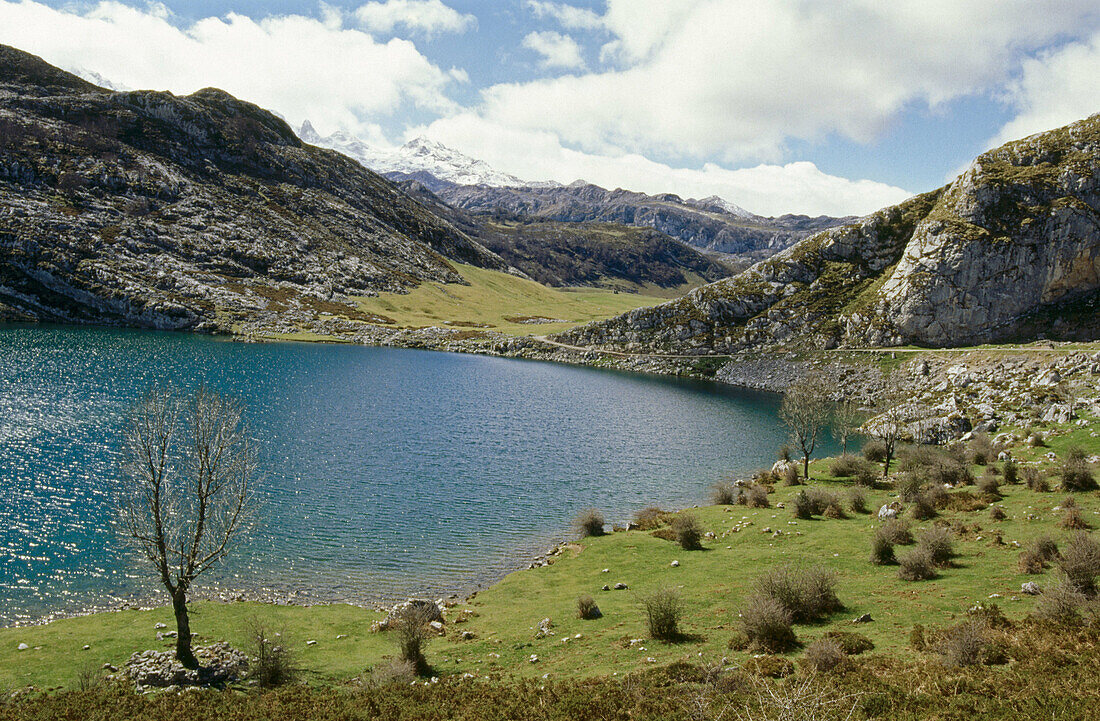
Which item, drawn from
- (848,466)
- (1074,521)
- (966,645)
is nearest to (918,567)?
(1074,521)

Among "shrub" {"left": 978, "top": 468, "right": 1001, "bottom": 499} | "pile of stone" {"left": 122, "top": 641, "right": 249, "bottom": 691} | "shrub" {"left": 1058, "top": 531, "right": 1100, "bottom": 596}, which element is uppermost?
"shrub" {"left": 1058, "top": 531, "right": 1100, "bottom": 596}

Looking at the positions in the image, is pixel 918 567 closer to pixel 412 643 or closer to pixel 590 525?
pixel 590 525

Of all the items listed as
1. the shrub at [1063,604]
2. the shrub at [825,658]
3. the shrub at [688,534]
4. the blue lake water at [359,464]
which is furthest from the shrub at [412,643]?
the shrub at [1063,604]

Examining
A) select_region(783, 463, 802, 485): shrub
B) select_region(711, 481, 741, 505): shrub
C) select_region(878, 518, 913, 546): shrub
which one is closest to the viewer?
select_region(878, 518, 913, 546): shrub

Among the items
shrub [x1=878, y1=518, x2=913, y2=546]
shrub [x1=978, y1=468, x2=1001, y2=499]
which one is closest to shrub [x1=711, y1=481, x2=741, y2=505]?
shrub [x1=978, y1=468, x2=1001, y2=499]

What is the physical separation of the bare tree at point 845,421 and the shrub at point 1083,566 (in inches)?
1595

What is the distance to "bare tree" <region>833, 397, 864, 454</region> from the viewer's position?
6116cm

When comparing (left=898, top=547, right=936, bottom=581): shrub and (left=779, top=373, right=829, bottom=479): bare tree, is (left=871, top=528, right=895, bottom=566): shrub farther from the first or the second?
(left=779, top=373, right=829, bottom=479): bare tree

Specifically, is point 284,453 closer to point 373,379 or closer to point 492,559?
point 492,559

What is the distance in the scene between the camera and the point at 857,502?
38.0 meters

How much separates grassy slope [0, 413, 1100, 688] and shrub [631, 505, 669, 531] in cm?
462

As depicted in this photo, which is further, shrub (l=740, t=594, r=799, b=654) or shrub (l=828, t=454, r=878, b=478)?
shrub (l=828, t=454, r=878, b=478)

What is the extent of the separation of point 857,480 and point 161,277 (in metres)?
198

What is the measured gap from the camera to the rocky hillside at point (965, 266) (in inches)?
4023
